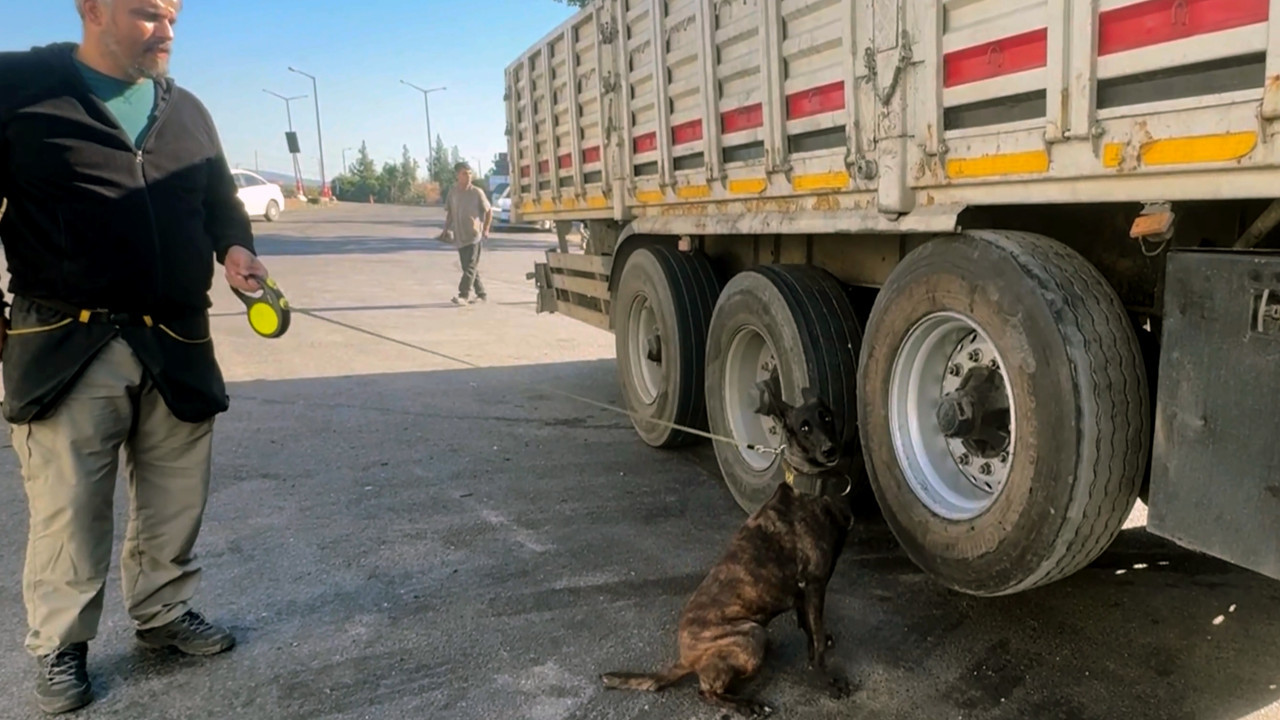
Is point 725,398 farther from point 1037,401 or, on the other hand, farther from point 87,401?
point 87,401

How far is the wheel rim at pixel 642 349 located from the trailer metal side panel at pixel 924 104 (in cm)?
63

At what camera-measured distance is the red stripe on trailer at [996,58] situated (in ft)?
8.29

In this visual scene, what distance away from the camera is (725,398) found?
14.9 ft

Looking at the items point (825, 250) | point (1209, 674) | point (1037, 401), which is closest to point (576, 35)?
point (825, 250)

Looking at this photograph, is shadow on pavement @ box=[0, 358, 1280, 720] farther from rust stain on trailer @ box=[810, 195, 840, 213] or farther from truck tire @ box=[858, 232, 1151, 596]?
rust stain on trailer @ box=[810, 195, 840, 213]

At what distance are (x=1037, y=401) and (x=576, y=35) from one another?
4346mm

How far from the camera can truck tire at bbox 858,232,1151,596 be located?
7.94 ft

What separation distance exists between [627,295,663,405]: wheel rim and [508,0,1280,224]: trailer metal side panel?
0.63 metres

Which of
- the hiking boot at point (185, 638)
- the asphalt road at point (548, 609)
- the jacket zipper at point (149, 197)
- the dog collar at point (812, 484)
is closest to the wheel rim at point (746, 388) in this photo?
the asphalt road at point (548, 609)

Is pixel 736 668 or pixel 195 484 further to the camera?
pixel 195 484

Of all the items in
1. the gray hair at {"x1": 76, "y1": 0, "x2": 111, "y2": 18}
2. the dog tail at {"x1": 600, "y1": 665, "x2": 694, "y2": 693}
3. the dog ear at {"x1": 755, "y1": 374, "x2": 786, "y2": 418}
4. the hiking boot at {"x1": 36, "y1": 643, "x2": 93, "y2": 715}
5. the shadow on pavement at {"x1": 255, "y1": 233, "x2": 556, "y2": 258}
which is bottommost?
the dog tail at {"x1": 600, "y1": 665, "x2": 694, "y2": 693}

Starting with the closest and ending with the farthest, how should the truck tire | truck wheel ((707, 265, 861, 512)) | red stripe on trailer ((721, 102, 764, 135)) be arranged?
the truck tire
truck wheel ((707, 265, 861, 512))
red stripe on trailer ((721, 102, 764, 135))

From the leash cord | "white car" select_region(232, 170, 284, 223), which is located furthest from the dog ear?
"white car" select_region(232, 170, 284, 223)

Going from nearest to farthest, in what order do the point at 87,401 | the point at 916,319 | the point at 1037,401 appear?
1. the point at 1037,401
2. the point at 87,401
3. the point at 916,319
